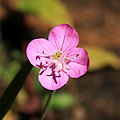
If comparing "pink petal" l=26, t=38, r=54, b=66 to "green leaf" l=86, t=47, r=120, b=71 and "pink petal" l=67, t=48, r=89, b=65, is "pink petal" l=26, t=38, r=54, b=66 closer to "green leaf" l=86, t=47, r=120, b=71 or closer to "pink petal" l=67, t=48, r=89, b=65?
"pink petal" l=67, t=48, r=89, b=65

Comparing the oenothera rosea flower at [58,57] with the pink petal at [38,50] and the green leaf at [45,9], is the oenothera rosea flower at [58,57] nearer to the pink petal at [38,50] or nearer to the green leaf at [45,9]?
the pink petal at [38,50]

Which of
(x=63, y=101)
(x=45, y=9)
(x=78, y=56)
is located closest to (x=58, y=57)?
(x=78, y=56)

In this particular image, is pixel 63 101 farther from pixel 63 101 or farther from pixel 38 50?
pixel 38 50

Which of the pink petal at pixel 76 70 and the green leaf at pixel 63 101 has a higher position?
the pink petal at pixel 76 70

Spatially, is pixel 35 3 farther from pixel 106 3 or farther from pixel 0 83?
pixel 106 3

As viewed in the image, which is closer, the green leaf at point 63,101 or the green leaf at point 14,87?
the green leaf at point 14,87

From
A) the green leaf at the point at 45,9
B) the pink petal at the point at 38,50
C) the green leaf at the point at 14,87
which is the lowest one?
the green leaf at the point at 45,9

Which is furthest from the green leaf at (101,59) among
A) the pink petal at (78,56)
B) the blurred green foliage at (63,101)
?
the pink petal at (78,56)
